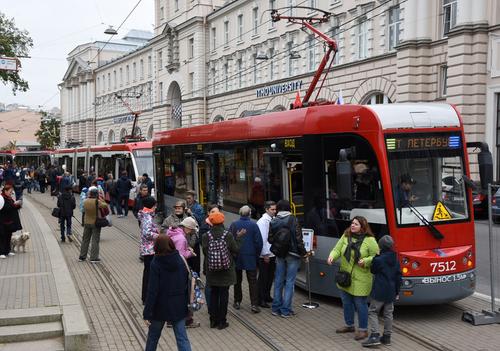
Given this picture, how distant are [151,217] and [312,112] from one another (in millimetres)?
3053

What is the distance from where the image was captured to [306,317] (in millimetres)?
8664

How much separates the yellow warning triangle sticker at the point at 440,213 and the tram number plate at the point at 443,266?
0.61 metres

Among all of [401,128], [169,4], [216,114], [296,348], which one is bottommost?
[296,348]

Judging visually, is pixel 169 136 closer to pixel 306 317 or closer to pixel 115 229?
Result: pixel 115 229

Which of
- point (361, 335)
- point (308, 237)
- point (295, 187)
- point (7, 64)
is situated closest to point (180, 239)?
point (308, 237)

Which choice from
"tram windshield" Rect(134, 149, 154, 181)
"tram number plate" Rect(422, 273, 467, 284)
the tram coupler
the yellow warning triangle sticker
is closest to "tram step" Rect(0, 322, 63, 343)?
"tram number plate" Rect(422, 273, 467, 284)

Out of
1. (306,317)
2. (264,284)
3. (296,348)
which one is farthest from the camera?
(264,284)

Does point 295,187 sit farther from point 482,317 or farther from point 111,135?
point 111,135

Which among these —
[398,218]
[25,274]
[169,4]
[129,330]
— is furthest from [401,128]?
[169,4]

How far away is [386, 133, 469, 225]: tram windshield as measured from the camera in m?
8.27

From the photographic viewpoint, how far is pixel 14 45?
32.2 meters

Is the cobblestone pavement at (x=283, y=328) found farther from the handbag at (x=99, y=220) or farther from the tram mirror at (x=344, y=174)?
the handbag at (x=99, y=220)

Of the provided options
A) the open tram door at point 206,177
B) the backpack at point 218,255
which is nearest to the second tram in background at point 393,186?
the backpack at point 218,255

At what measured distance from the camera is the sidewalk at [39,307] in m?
7.24
